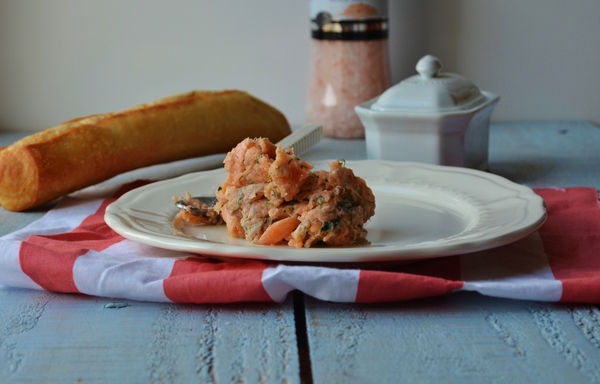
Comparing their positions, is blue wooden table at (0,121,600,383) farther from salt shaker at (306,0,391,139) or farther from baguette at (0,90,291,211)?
salt shaker at (306,0,391,139)

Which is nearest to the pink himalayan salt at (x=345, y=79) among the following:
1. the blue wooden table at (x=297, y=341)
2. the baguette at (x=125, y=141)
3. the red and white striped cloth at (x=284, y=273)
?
the baguette at (x=125, y=141)

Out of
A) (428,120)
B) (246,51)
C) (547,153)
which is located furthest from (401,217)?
(246,51)

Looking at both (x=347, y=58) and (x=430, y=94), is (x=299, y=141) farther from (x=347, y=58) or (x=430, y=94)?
(x=347, y=58)

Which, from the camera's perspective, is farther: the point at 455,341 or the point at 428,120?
the point at 428,120

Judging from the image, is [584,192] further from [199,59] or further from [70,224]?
[199,59]

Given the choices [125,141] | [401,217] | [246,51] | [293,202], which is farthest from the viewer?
[246,51]

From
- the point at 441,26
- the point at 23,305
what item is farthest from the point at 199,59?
the point at 23,305

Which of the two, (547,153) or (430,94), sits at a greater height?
(430,94)
